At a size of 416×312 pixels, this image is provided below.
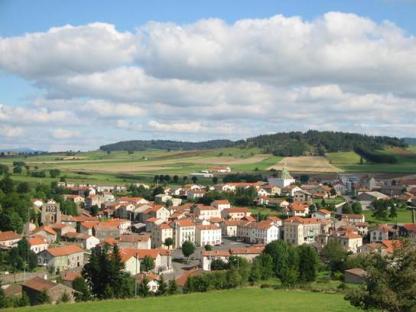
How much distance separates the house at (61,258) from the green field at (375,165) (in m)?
87.4

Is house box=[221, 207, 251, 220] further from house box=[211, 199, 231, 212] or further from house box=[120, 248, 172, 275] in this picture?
house box=[120, 248, 172, 275]

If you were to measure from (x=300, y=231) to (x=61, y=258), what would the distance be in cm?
2734

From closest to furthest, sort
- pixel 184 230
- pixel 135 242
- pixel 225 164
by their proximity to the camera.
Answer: pixel 135 242
pixel 184 230
pixel 225 164

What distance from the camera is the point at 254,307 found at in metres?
22.6

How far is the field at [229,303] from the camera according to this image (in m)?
22.1

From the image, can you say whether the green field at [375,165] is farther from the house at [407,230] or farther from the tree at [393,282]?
the tree at [393,282]

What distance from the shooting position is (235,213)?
8019 cm

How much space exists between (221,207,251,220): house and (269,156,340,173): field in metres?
53.6

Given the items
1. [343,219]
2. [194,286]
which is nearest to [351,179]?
[343,219]

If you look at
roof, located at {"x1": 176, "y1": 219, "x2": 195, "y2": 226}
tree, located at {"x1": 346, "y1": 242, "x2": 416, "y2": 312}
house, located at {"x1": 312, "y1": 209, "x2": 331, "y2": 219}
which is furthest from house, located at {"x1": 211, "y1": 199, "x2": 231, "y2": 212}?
tree, located at {"x1": 346, "y1": 242, "x2": 416, "y2": 312}

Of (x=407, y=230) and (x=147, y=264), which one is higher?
(x=407, y=230)

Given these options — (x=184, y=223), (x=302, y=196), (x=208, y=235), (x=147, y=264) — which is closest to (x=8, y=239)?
(x=147, y=264)

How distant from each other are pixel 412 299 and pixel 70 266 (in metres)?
39.4

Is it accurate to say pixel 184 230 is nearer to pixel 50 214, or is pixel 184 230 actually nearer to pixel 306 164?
pixel 50 214
